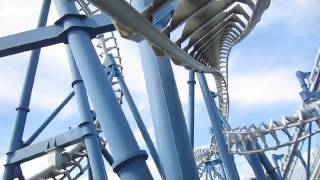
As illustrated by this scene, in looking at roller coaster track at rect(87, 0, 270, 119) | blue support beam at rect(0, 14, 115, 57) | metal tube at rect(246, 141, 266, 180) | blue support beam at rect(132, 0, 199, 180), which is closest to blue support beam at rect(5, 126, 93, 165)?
blue support beam at rect(0, 14, 115, 57)

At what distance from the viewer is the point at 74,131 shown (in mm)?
6074

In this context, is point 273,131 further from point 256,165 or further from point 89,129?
point 89,129

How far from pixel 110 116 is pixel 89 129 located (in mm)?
3189

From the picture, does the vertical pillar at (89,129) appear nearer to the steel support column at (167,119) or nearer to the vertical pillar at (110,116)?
the vertical pillar at (110,116)

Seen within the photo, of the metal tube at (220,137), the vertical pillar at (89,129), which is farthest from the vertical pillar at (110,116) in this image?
the metal tube at (220,137)

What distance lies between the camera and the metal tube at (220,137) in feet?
24.5

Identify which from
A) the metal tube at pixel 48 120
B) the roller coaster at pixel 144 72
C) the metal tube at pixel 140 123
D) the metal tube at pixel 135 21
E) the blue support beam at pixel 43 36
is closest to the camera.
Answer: the metal tube at pixel 135 21

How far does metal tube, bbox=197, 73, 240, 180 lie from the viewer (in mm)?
7477

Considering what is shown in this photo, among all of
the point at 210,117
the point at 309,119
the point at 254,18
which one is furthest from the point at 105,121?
the point at 309,119

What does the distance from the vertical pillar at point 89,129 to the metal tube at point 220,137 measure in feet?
9.07

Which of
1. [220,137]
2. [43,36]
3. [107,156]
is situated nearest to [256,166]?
[220,137]

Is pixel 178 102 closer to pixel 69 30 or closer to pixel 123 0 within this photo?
pixel 123 0

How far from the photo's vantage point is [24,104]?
21.3ft

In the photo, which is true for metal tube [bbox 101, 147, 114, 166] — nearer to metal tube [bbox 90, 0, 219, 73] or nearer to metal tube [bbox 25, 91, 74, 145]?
metal tube [bbox 25, 91, 74, 145]
